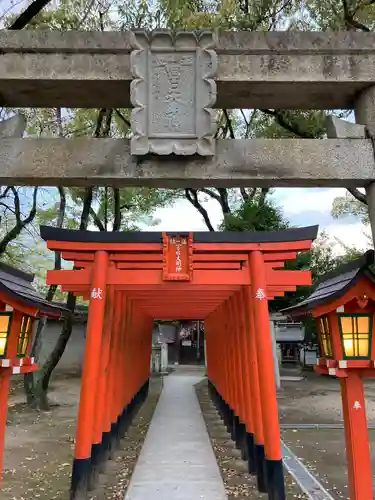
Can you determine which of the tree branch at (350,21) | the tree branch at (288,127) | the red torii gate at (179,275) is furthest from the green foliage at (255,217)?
the red torii gate at (179,275)

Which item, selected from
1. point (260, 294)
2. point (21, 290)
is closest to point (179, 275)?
point (260, 294)

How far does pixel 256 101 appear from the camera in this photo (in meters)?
6.15

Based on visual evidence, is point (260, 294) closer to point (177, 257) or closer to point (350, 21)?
point (177, 257)

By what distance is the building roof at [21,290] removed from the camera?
4754 millimetres

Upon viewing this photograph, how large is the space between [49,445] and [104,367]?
4.12 m

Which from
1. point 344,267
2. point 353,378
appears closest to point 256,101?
point 344,267

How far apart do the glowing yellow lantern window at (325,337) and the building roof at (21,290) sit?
3.53 m

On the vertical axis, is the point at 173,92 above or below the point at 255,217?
below

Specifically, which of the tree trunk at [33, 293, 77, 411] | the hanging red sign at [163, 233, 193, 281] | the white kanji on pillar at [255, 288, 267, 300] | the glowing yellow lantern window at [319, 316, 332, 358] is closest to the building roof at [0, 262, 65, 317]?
the hanging red sign at [163, 233, 193, 281]

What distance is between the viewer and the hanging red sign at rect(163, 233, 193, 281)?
582 cm

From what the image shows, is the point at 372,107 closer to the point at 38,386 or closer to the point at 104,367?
the point at 104,367

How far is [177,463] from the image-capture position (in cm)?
828

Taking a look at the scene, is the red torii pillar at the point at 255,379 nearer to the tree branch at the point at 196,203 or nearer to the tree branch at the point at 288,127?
the tree branch at the point at 288,127

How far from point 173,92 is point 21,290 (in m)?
3.09
